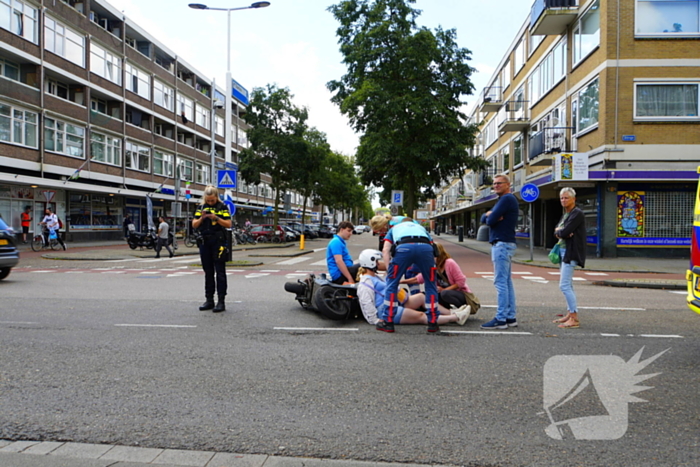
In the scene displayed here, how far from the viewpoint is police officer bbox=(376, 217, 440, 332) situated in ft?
19.7

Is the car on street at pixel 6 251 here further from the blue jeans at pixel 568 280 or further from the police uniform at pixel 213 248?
the blue jeans at pixel 568 280

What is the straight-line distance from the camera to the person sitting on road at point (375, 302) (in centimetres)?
669

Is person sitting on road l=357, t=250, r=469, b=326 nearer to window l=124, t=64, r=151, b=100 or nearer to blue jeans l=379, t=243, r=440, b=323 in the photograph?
blue jeans l=379, t=243, r=440, b=323

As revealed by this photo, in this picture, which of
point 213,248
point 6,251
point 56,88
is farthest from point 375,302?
point 56,88

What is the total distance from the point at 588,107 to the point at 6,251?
21004mm

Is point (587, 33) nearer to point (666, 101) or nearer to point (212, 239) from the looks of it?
point (666, 101)

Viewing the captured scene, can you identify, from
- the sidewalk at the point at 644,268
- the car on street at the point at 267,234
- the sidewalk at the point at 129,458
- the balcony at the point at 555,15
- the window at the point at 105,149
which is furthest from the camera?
the car on street at the point at 267,234

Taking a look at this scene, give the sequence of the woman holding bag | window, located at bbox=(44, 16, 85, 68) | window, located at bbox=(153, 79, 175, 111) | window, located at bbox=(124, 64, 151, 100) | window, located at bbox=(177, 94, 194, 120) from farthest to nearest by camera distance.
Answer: window, located at bbox=(177, 94, 194, 120) → window, located at bbox=(153, 79, 175, 111) → window, located at bbox=(124, 64, 151, 100) → window, located at bbox=(44, 16, 85, 68) → the woman holding bag

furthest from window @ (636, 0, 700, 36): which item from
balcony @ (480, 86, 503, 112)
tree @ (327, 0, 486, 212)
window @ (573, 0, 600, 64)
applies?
balcony @ (480, 86, 503, 112)

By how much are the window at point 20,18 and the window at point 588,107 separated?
89.6 ft

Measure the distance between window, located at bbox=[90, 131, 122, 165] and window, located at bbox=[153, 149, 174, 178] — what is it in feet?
17.7

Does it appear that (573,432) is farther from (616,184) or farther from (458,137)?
(458,137)

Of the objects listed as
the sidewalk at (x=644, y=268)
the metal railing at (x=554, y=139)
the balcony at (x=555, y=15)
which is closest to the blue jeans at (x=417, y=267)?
the sidewalk at (x=644, y=268)

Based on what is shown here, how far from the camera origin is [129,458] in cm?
301
